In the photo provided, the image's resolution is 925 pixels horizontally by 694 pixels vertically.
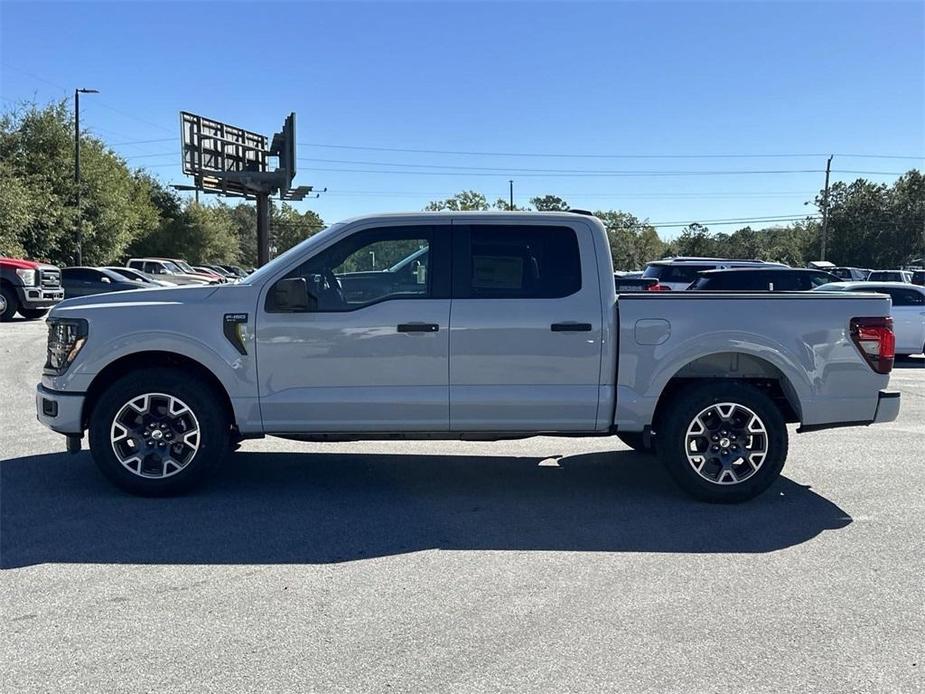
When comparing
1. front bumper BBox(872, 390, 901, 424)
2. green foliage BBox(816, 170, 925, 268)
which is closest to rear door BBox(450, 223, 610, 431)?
front bumper BBox(872, 390, 901, 424)

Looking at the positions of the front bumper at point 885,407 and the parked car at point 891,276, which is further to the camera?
the parked car at point 891,276

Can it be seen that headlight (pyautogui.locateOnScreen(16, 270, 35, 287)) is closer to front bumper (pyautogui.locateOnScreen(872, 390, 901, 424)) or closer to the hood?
the hood

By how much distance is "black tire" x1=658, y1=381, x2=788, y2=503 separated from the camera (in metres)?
5.45

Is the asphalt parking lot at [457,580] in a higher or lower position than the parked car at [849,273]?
lower

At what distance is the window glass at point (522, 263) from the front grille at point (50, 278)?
18036mm

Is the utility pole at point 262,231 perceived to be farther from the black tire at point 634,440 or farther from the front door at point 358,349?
the front door at point 358,349

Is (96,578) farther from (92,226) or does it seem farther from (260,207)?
(92,226)

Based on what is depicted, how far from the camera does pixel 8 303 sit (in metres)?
19.3

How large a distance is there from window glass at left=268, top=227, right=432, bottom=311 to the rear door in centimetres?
27

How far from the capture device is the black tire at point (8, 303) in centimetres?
1922

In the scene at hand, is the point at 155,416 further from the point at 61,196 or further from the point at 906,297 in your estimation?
the point at 61,196

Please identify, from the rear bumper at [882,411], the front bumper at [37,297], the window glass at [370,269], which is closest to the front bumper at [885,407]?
the rear bumper at [882,411]

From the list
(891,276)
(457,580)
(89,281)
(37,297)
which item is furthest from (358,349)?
(891,276)

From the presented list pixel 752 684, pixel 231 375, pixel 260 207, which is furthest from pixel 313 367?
pixel 260 207
